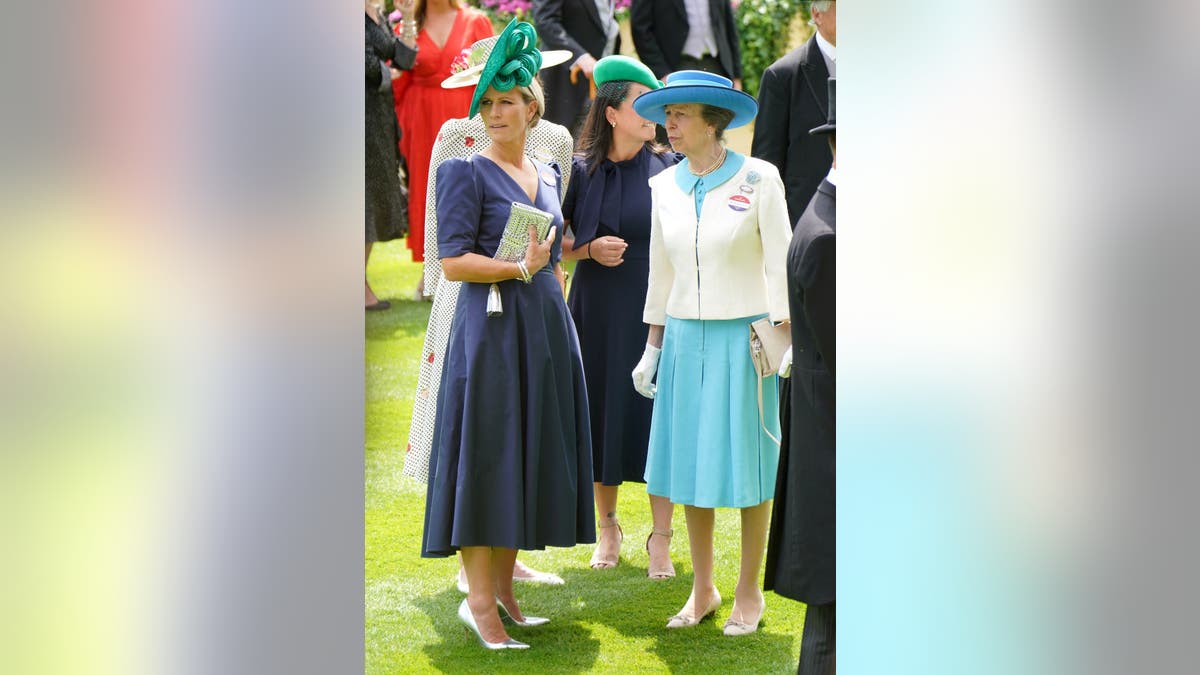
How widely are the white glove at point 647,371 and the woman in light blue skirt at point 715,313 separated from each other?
0.17 feet

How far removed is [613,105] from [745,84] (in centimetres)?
667

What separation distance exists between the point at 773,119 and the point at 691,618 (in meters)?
2.10

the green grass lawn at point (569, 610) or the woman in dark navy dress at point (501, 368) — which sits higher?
the woman in dark navy dress at point (501, 368)

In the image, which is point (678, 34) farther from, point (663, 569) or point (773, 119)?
point (663, 569)

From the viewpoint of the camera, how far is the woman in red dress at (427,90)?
834 centimetres

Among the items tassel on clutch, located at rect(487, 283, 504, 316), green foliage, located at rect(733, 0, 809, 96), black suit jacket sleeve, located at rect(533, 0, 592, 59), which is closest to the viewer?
tassel on clutch, located at rect(487, 283, 504, 316)

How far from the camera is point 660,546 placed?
5207 millimetres

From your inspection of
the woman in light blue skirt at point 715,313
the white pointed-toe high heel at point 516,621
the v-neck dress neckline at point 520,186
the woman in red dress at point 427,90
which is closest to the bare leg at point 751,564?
the woman in light blue skirt at point 715,313

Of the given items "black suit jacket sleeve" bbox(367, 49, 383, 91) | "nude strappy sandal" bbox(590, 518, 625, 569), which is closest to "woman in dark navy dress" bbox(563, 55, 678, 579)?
"nude strappy sandal" bbox(590, 518, 625, 569)

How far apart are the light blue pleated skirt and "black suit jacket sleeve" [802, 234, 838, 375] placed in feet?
3.81

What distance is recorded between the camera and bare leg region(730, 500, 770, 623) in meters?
4.49

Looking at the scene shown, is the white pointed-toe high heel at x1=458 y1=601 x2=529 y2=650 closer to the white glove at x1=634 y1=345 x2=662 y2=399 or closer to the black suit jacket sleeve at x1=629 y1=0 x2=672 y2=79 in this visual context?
the white glove at x1=634 y1=345 x2=662 y2=399

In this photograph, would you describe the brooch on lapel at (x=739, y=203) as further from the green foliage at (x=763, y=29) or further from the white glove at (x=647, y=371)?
the green foliage at (x=763, y=29)
